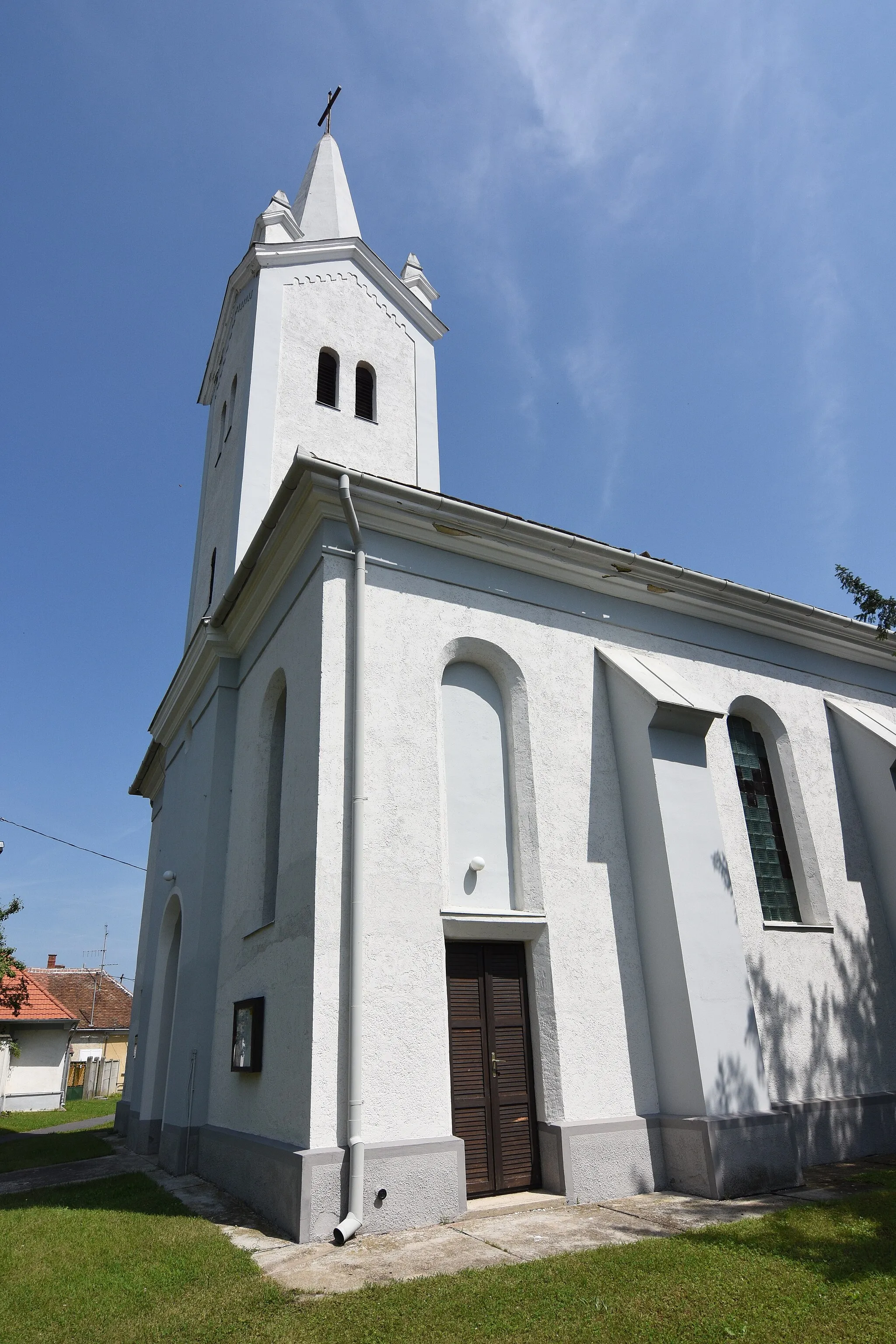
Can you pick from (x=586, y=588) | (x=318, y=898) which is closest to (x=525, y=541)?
(x=586, y=588)

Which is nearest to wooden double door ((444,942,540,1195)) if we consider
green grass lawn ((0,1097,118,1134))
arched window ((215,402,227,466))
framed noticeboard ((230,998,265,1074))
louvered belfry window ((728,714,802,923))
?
framed noticeboard ((230,998,265,1074))

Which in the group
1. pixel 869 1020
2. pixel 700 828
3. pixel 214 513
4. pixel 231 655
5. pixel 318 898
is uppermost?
pixel 214 513

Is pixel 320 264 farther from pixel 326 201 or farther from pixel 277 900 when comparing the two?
pixel 277 900

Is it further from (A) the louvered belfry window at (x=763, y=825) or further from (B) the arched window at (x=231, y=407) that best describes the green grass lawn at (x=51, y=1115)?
(A) the louvered belfry window at (x=763, y=825)

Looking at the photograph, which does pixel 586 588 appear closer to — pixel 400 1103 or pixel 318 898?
pixel 318 898

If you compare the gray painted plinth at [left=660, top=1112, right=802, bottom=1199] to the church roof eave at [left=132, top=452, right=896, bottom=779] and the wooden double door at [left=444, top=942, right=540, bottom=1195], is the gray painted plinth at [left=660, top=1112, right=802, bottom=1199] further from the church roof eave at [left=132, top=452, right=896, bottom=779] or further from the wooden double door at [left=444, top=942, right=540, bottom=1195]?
the church roof eave at [left=132, top=452, right=896, bottom=779]

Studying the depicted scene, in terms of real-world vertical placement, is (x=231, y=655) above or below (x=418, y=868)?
above

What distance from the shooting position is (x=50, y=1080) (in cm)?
3394

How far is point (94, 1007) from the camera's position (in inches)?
2003

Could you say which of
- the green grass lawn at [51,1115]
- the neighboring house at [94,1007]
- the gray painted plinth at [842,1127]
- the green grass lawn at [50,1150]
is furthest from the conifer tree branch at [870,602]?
the neighboring house at [94,1007]

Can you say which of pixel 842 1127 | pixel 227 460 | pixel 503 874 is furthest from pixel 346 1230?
pixel 227 460

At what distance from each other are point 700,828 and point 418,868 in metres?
3.31

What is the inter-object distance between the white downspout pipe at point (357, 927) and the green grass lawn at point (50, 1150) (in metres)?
8.09

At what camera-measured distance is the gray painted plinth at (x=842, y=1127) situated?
377 inches
